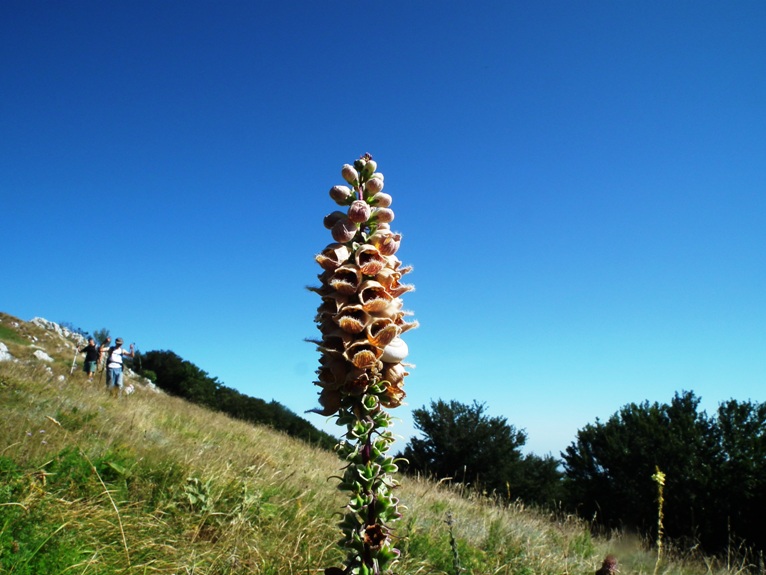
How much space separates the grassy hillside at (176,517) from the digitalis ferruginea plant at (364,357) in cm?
69

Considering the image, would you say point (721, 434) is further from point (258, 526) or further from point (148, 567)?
point (148, 567)

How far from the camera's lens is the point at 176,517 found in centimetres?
408

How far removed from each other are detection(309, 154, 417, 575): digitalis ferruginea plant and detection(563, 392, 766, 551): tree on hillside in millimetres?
12069

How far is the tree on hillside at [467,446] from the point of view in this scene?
17.3 m

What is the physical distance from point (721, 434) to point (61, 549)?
650 inches

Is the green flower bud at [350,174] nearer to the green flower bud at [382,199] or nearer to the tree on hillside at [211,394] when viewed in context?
the green flower bud at [382,199]

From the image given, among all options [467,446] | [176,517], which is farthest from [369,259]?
[467,446]

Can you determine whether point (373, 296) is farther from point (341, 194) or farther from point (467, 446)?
point (467, 446)

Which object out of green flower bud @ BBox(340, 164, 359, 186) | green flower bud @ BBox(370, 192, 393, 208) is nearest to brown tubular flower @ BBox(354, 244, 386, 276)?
Result: green flower bud @ BBox(370, 192, 393, 208)

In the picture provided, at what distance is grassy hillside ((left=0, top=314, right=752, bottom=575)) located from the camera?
124 inches

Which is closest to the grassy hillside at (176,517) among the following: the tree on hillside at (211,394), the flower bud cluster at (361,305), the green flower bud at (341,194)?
the flower bud cluster at (361,305)

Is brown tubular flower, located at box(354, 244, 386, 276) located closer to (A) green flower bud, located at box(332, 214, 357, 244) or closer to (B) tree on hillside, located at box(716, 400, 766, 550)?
(A) green flower bud, located at box(332, 214, 357, 244)

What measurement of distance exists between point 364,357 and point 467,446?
17.4m

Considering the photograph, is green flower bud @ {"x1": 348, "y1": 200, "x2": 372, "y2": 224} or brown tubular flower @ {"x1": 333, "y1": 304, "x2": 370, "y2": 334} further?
green flower bud @ {"x1": 348, "y1": 200, "x2": 372, "y2": 224}
